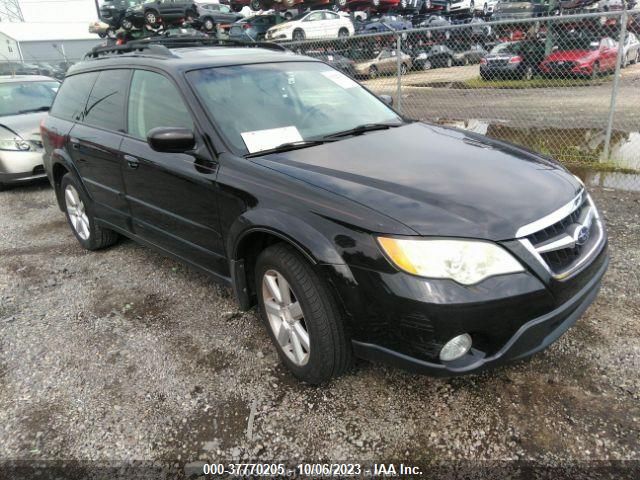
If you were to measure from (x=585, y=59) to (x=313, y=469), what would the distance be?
789 cm

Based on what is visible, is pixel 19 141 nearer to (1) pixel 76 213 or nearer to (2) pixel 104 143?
Result: (1) pixel 76 213

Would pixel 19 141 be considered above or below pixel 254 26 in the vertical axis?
below

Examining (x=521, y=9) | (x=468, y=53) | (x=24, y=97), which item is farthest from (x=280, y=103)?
(x=521, y=9)

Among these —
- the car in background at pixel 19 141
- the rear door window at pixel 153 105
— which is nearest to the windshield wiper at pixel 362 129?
the rear door window at pixel 153 105

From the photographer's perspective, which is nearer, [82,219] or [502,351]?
[502,351]

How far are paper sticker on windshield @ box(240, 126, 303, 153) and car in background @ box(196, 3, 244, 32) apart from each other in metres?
17.9

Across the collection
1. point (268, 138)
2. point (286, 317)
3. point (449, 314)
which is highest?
point (268, 138)

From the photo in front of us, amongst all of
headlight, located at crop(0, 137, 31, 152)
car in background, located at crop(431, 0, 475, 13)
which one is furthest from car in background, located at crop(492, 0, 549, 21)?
headlight, located at crop(0, 137, 31, 152)

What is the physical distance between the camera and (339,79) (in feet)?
11.6

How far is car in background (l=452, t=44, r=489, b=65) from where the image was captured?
810 centimetres

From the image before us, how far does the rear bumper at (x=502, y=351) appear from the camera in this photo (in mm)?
1953

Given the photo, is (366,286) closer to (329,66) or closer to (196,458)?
(196,458)

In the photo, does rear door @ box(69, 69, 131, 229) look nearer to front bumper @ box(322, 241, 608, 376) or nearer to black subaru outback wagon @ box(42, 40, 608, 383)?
black subaru outback wagon @ box(42, 40, 608, 383)

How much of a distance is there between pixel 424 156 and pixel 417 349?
1121 mm
